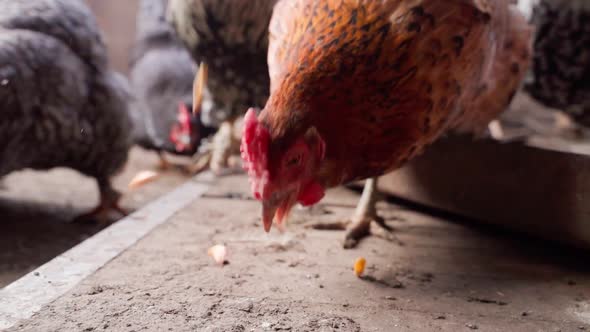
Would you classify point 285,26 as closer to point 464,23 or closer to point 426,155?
point 464,23

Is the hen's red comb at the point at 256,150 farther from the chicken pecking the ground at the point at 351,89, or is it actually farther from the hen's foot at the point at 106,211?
the hen's foot at the point at 106,211

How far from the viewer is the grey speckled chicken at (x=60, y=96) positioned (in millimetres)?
1777

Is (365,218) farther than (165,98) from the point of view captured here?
No

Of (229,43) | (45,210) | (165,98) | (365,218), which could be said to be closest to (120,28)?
(165,98)

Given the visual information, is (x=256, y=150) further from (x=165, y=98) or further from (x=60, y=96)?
(x=165, y=98)

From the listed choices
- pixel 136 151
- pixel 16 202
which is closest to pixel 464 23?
pixel 16 202

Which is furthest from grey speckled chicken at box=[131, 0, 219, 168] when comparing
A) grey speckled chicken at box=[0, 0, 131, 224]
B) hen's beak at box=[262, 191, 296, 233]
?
hen's beak at box=[262, 191, 296, 233]

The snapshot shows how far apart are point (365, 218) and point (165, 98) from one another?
7.39ft

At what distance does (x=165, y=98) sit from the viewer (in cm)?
370

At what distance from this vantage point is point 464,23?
1.36 m

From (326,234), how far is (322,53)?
78 cm

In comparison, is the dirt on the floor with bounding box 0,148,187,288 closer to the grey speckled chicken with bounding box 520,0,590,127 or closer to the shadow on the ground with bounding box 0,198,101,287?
the shadow on the ground with bounding box 0,198,101,287

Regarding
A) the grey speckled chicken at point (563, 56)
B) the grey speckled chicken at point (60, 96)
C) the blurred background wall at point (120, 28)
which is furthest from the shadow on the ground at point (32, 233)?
the grey speckled chicken at point (563, 56)

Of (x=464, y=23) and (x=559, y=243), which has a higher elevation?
(x=464, y=23)
